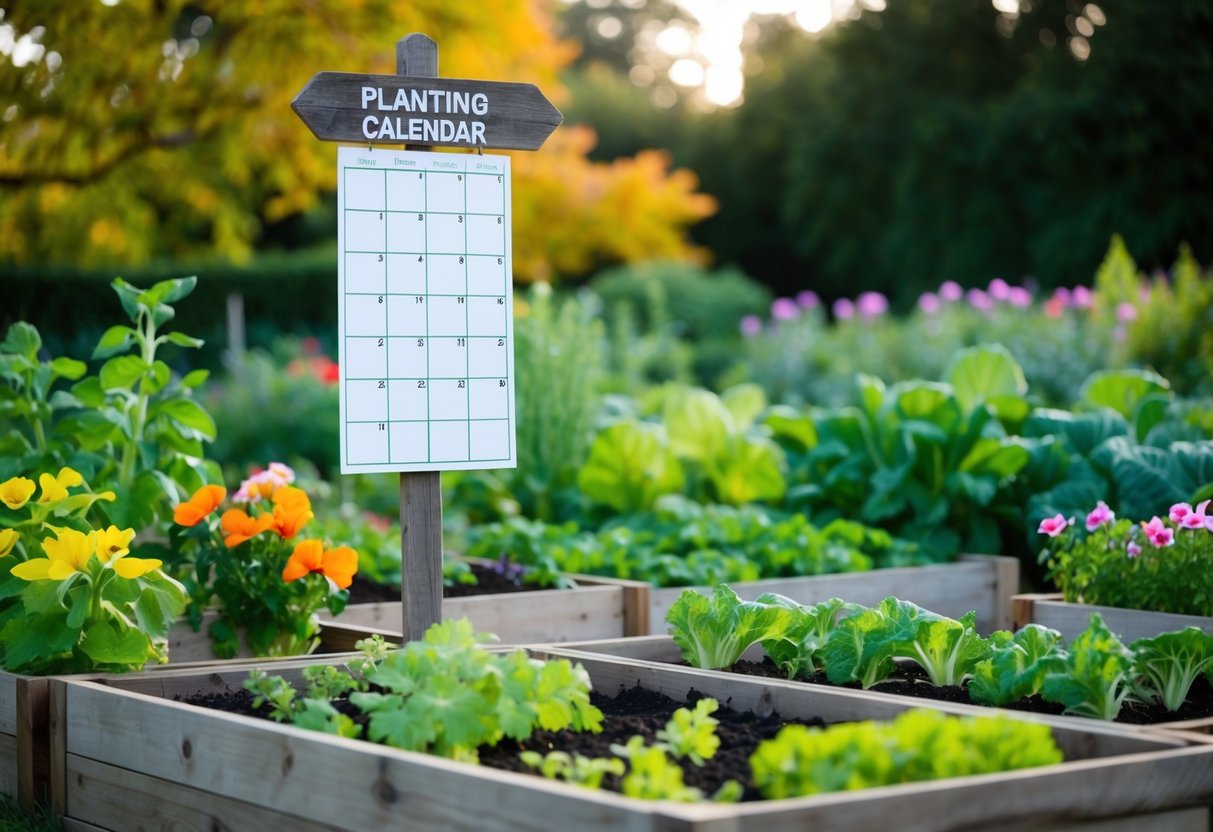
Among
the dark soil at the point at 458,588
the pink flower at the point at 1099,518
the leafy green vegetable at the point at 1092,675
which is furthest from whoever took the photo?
the dark soil at the point at 458,588

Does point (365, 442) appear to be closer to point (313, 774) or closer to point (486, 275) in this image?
point (486, 275)

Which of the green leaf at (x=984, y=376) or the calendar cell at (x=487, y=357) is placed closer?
the calendar cell at (x=487, y=357)

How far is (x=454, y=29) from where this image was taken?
9180mm

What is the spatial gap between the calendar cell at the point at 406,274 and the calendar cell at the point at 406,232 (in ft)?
0.07

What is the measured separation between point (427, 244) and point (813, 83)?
23417 millimetres

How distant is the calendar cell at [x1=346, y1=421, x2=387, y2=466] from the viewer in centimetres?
281

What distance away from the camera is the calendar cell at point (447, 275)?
9.55 ft

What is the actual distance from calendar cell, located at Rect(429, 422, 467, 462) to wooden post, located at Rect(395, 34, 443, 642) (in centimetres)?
6

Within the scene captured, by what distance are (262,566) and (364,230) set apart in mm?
1026

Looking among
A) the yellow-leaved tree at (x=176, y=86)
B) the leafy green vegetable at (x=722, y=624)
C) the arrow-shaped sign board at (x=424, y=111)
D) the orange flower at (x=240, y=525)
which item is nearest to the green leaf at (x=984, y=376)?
the leafy green vegetable at (x=722, y=624)

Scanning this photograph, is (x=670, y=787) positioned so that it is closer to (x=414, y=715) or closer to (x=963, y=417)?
(x=414, y=715)

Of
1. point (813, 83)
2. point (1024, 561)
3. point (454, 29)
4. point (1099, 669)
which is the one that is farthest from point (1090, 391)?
point (813, 83)

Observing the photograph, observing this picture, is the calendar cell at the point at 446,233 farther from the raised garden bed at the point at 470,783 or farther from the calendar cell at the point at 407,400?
the raised garden bed at the point at 470,783

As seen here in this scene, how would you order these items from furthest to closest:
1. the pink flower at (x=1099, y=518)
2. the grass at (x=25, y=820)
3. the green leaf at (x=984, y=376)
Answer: the green leaf at (x=984, y=376)
the pink flower at (x=1099, y=518)
the grass at (x=25, y=820)
